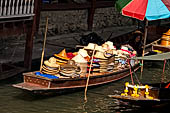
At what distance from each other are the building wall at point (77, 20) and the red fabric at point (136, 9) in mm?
6635

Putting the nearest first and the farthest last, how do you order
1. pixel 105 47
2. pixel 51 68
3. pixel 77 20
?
1. pixel 51 68
2. pixel 105 47
3. pixel 77 20

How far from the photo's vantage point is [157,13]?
55.4 ft

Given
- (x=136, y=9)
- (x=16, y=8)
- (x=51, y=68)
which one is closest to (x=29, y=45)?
(x=16, y=8)

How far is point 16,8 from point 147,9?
500cm

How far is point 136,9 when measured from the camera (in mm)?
17203

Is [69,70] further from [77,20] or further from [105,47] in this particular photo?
[77,20]

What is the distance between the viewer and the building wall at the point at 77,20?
2380cm

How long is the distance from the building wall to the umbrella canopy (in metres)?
6.66

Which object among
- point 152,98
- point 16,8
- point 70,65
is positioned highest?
point 16,8

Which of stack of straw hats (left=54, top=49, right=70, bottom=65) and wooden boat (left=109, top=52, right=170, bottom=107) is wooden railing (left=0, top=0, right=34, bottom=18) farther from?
wooden boat (left=109, top=52, right=170, bottom=107)

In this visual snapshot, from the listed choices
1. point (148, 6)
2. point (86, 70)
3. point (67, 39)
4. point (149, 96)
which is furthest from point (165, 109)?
point (67, 39)

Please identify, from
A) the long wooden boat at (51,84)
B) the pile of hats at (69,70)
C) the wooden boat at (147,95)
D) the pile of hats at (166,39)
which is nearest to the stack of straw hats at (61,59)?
the pile of hats at (69,70)

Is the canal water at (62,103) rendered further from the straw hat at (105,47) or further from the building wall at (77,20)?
the building wall at (77,20)

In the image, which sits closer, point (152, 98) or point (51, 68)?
point (152, 98)
